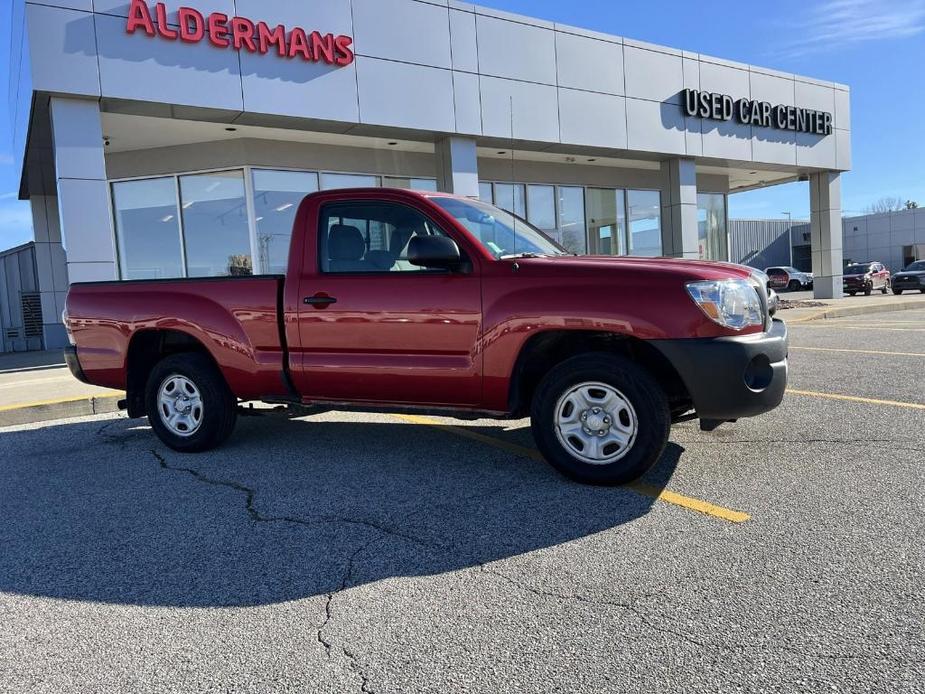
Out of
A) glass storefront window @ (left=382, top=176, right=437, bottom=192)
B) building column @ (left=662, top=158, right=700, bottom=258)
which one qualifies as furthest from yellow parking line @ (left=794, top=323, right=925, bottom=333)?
glass storefront window @ (left=382, top=176, right=437, bottom=192)

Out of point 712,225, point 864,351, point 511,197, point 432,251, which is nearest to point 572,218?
point 511,197

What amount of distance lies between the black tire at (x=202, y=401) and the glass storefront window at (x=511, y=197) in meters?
13.9

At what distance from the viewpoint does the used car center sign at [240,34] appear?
1096cm

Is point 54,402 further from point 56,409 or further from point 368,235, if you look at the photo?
point 368,235

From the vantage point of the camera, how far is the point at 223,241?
15258mm

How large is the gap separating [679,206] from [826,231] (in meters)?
7.60

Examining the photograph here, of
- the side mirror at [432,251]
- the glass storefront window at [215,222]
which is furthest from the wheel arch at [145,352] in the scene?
the glass storefront window at [215,222]

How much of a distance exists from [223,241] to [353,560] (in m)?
13.3

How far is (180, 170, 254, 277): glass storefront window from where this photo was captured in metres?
15.1

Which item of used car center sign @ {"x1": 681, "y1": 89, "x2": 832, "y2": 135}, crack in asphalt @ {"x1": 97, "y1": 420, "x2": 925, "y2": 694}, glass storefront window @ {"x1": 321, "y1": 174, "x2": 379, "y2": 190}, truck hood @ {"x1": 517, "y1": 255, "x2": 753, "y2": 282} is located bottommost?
crack in asphalt @ {"x1": 97, "y1": 420, "x2": 925, "y2": 694}

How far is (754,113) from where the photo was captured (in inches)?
746

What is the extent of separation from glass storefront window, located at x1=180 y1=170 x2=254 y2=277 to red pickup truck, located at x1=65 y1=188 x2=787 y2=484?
31.5ft

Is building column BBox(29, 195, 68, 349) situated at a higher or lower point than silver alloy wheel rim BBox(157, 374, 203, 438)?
higher

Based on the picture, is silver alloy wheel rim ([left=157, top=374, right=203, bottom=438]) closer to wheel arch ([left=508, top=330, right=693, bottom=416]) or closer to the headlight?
wheel arch ([left=508, top=330, right=693, bottom=416])
